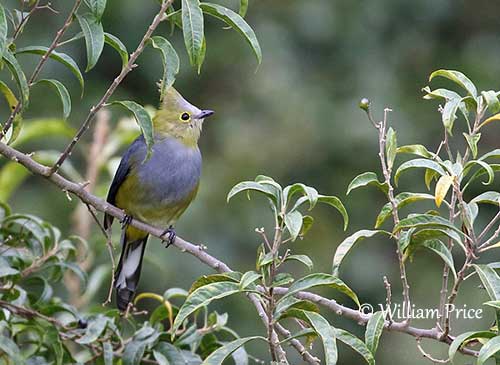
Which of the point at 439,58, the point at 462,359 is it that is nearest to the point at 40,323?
the point at 462,359

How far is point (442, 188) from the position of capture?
2350 mm

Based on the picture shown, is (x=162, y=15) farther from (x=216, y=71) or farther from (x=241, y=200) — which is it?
(x=216, y=71)

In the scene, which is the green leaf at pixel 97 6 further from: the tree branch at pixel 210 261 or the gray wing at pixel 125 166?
the gray wing at pixel 125 166

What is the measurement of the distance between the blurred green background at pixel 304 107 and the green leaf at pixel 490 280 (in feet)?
12.1

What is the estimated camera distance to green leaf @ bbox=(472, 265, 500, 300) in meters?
2.37

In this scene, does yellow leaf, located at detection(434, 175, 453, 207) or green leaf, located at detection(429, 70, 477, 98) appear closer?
yellow leaf, located at detection(434, 175, 453, 207)

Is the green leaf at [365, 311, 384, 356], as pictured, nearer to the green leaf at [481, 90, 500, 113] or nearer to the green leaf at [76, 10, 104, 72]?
the green leaf at [481, 90, 500, 113]

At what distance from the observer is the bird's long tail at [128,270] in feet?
13.3

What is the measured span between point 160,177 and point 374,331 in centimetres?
203

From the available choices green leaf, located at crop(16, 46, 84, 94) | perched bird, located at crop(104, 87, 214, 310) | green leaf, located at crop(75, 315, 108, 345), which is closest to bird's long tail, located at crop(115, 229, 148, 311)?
perched bird, located at crop(104, 87, 214, 310)

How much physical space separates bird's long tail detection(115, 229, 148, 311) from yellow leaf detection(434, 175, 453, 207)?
6.24 ft

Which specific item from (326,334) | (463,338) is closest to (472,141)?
(463,338)

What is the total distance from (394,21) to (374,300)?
2.73m

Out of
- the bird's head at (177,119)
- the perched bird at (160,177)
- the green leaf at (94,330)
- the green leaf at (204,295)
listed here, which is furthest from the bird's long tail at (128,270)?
the green leaf at (204,295)
